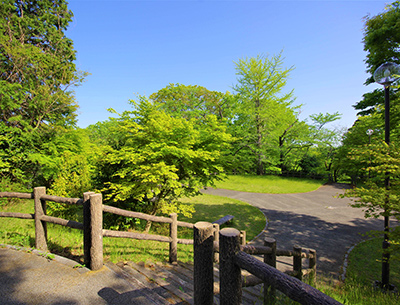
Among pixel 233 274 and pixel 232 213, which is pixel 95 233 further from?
pixel 232 213

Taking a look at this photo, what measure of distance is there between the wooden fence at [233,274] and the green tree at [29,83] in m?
11.9

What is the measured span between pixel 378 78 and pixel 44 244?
9.86 metres

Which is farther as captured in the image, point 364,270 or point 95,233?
point 364,270

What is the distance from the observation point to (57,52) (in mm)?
13656

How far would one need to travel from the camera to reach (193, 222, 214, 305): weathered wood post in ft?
7.54

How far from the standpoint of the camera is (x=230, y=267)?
6.49ft

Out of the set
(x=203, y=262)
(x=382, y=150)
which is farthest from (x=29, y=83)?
(x=382, y=150)

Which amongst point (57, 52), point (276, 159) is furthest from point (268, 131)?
point (57, 52)

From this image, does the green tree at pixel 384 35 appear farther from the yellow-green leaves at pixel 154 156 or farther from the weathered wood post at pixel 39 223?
the weathered wood post at pixel 39 223

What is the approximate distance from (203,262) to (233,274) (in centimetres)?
46

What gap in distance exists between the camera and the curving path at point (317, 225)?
7.34 m

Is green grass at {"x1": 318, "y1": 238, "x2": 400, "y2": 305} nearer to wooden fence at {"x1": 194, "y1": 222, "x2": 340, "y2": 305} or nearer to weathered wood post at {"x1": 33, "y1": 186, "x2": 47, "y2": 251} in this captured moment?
wooden fence at {"x1": 194, "y1": 222, "x2": 340, "y2": 305}

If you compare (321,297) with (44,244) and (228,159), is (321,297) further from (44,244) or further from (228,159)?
(228,159)

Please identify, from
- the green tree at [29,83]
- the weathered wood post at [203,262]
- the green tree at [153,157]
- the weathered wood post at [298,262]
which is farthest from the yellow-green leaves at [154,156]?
the green tree at [29,83]
